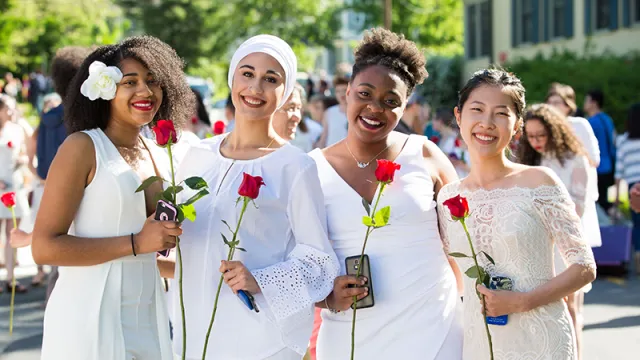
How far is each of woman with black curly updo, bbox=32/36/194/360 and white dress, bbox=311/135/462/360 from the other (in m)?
0.83

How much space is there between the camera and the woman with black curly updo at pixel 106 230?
11.9ft

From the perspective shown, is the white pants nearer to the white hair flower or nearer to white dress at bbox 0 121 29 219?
the white hair flower

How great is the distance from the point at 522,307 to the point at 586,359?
4.26m

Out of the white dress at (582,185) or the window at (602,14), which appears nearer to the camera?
the white dress at (582,185)

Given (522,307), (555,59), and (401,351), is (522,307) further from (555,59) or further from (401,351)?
(555,59)

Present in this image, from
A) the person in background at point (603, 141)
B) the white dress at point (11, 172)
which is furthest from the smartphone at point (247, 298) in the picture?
the person in background at point (603, 141)

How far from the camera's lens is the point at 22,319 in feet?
30.6

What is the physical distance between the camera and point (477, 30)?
31578 millimetres

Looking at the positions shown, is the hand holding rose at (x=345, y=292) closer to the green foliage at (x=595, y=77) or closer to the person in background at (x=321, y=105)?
the person in background at (x=321, y=105)

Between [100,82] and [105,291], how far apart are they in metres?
0.82

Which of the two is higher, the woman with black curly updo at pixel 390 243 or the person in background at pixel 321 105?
the person in background at pixel 321 105

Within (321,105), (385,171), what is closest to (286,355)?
(385,171)

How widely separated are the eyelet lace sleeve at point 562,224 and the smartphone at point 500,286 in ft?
0.90

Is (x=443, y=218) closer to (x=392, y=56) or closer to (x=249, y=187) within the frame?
(x=392, y=56)
